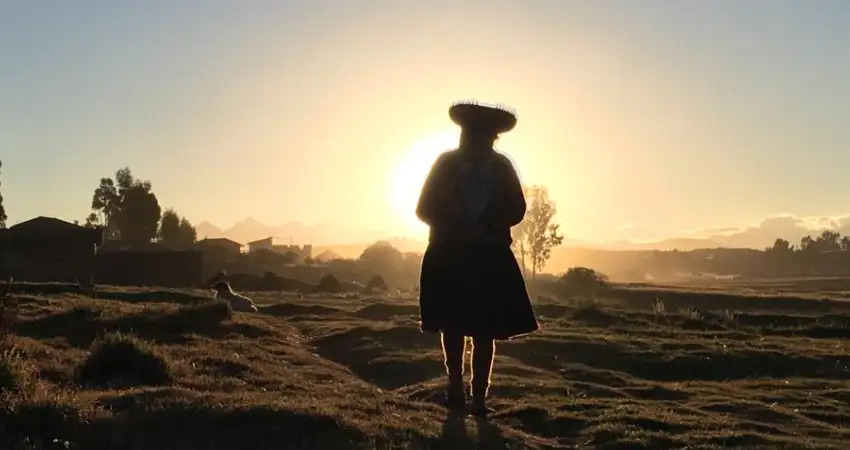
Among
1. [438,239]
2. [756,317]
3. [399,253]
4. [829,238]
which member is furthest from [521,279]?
[829,238]

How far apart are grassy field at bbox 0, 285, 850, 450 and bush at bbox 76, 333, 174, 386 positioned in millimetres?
22

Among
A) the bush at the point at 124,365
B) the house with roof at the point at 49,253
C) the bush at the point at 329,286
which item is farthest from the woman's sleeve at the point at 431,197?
the bush at the point at 329,286

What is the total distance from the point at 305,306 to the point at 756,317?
19.6m

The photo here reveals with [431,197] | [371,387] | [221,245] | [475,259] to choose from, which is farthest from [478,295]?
Answer: [221,245]

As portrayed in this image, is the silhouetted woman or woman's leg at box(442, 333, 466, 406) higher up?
the silhouetted woman

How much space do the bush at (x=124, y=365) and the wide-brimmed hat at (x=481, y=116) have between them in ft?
13.8

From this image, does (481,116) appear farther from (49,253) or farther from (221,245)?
(221,245)

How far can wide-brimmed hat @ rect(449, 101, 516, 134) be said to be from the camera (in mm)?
8680

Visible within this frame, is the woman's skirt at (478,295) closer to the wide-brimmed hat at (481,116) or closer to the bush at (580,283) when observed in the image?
the wide-brimmed hat at (481,116)

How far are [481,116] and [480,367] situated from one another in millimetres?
2558

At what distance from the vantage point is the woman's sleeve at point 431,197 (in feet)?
28.1

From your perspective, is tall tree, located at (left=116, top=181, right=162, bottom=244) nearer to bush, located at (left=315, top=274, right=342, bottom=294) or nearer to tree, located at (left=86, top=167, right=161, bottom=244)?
tree, located at (left=86, top=167, right=161, bottom=244)

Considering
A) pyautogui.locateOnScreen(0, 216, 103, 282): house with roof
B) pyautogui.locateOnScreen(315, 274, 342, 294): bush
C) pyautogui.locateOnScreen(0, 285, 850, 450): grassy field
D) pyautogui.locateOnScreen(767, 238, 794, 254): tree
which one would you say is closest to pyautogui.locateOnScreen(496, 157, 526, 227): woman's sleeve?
pyautogui.locateOnScreen(0, 285, 850, 450): grassy field

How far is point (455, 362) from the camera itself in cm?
864
